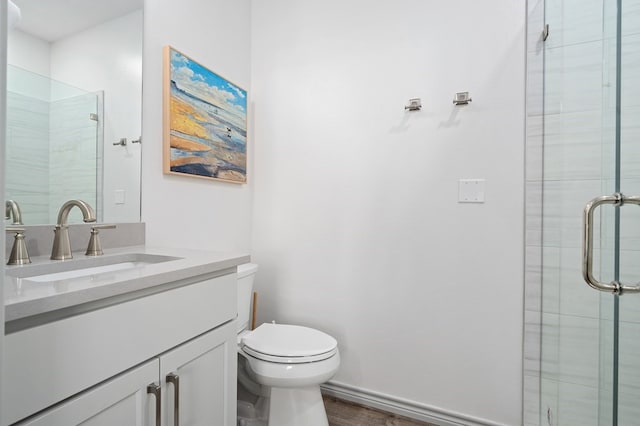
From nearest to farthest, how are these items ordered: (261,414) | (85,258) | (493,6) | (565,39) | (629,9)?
(629,9), (85,258), (565,39), (493,6), (261,414)

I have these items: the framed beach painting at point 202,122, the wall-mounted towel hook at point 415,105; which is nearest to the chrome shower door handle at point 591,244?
the wall-mounted towel hook at point 415,105

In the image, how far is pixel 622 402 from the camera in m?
0.86

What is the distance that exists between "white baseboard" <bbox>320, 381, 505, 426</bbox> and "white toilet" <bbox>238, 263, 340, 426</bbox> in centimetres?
35

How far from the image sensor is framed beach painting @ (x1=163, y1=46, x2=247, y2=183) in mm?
1429

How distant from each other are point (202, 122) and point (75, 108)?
21.9 inches

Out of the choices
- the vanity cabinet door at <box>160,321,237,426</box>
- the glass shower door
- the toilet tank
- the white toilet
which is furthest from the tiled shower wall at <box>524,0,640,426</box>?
the toilet tank

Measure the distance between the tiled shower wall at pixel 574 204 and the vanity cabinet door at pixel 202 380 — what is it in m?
1.14

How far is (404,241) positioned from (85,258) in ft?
4.36

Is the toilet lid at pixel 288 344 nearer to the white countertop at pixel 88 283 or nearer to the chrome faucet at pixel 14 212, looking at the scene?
the white countertop at pixel 88 283

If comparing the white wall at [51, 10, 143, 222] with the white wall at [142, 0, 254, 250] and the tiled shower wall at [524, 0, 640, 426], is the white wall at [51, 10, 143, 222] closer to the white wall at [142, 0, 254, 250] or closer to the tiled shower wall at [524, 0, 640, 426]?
the white wall at [142, 0, 254, 250]

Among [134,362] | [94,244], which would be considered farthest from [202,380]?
[94,244]

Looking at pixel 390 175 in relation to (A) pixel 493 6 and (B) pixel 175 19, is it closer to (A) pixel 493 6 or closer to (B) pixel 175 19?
(A) pixel 493 6

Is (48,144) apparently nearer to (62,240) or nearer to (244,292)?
(62,240)

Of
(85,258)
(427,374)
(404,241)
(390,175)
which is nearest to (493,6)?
(390,175)
